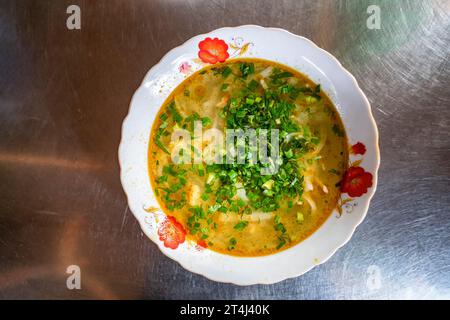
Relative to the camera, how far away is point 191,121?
205 cm

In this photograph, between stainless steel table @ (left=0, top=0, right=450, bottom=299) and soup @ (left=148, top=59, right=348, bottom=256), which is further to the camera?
stainless steel table @ (left=0, top=0, right=450, bottom=299)

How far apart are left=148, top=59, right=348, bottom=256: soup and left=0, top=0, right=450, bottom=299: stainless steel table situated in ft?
1.16

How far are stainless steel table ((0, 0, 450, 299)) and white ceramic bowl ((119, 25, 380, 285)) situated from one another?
316 millimetres

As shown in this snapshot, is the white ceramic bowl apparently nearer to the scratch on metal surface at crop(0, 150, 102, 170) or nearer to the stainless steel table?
the stainless steel table

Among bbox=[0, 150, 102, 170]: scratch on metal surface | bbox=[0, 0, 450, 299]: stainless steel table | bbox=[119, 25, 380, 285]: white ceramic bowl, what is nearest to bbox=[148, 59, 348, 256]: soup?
bbox=[119, 25, 380, 285]: white ceramic bowl

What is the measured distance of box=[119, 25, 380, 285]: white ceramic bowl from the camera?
1.89 metres

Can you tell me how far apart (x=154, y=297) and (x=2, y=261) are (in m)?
0.93

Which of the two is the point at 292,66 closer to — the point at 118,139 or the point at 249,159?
the point at 249,159

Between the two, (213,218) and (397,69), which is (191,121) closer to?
(213,218)

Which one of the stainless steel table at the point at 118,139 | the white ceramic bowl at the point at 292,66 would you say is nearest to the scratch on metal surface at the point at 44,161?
the stainless steel table at the point at 118,139

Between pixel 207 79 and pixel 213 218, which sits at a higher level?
pixel 207 79

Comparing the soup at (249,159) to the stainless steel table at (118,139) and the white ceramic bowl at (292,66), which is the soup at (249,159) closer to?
the white ceramic bowl at (292,66)

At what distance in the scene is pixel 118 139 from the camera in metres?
2.29
